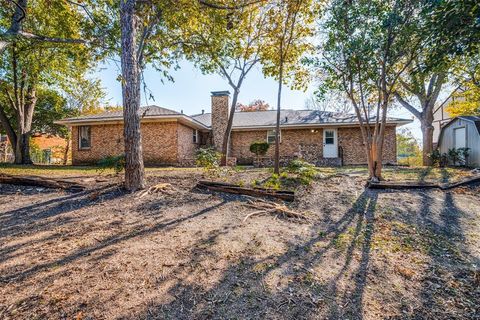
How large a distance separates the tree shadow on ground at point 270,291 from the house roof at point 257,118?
10970 mm

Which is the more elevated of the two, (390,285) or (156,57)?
(156,57)

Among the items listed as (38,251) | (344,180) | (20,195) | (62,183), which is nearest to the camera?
(38,251)

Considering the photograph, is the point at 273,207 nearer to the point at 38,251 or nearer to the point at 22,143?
the point at 38,251

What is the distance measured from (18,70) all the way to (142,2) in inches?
464

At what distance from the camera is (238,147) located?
54.1 ft

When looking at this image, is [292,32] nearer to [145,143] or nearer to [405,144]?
[145,143]

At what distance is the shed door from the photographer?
42.4 feet

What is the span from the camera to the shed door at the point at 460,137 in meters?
12.9

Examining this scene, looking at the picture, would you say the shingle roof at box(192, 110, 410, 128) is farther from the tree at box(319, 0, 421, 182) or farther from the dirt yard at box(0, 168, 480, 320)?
the dirt yard at box(0, 168, 480, 320)

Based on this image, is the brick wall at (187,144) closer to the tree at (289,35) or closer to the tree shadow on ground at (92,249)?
the tree at (289,35)

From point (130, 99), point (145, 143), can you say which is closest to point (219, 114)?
Answer: point (145, 143)

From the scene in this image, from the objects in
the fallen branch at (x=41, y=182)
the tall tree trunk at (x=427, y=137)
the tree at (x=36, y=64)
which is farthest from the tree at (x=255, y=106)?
the fallen branch at (x=41, y=182)

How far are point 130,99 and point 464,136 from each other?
15.9 m

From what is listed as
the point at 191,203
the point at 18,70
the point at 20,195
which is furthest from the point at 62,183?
the point at 18,70
